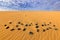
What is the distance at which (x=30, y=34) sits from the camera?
7730 mm

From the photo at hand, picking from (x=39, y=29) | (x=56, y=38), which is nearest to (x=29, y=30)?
(x=39, y=29)

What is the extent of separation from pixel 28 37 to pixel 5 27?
1.91m

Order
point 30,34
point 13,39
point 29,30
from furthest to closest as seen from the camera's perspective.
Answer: point 29,30 → point 30,34 → point 13,39

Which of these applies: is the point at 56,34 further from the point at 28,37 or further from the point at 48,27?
the point at 28,37

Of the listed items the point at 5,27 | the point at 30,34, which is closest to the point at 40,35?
the point at 30,34

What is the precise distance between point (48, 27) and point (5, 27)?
92.0 inches

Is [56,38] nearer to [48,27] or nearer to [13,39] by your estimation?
[48,27]

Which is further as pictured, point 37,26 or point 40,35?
point 37,26

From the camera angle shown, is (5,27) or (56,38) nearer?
(56,38)

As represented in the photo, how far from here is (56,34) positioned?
7.81 meters

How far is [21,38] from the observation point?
730 cm

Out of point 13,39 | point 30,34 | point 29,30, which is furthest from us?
point 29,30

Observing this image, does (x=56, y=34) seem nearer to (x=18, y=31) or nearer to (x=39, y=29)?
(x=39, y=29)

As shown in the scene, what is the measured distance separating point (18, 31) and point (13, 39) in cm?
94
